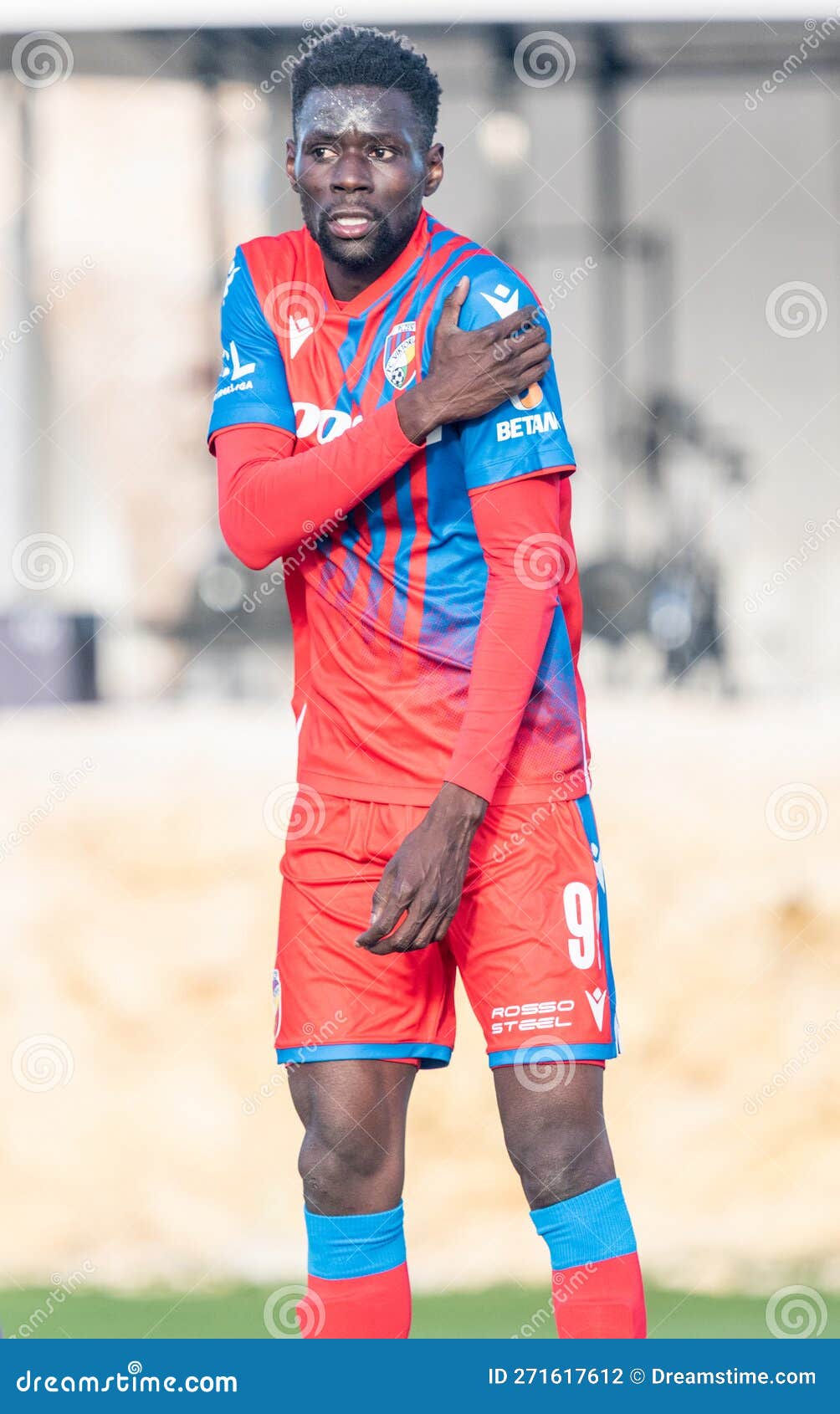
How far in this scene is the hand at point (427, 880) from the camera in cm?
172

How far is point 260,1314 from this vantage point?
3.59 meters

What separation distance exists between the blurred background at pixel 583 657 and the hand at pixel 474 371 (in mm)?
2233

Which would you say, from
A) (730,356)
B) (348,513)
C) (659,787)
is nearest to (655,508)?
(730,356)

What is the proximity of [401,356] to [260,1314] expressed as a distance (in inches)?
96.2

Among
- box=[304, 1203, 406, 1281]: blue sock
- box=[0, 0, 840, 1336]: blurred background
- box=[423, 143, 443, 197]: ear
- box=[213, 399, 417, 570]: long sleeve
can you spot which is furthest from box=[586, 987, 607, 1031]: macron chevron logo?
box=[0, 0, 840, 1336]: blurred background

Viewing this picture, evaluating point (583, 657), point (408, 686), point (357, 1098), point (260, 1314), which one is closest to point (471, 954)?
point (357, 1098)

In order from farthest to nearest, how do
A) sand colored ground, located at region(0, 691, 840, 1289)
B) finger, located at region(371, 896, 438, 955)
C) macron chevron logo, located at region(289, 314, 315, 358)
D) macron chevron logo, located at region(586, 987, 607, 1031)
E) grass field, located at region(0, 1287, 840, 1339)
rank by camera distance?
sand colored ground, located at region(0, 691, 840, 1289) → grass field, located at region(0, 1287, 840, 1339) → macron chevron logo, located at region(289, 314, 315, 358) → macron chevron logo, located at region(586, 987, 607, 1031) → finger, located at region(371, 896, 438, 955)

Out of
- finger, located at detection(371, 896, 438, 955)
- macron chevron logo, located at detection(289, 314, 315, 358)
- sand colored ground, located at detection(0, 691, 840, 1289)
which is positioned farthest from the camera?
sand colored ground, located at detection(0, 691, 840, 1289)

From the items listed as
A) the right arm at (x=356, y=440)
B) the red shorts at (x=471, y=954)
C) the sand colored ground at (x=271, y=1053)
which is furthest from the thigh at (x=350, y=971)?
the sand colored ground at (x=271, y=1053)

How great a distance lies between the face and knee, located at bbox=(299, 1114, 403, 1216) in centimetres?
98

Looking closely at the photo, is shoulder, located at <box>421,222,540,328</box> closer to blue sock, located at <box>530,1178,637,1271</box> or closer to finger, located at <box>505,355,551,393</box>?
finger, located at <box>505,355,551,393</box>

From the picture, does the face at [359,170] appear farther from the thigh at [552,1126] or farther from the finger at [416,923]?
the thigh at [552,1126]

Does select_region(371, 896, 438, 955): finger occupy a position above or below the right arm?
below

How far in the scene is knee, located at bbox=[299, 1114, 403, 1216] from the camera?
6.06 ft
